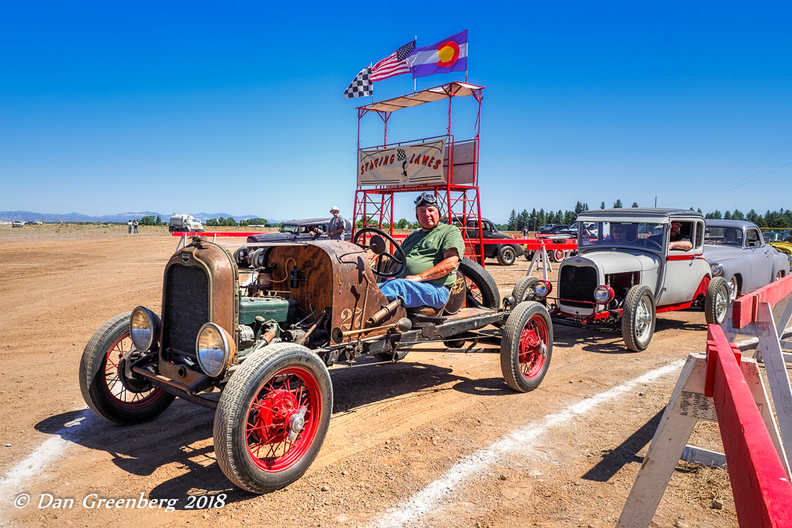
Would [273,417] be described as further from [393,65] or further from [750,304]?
[393,65]

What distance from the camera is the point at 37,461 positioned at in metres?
3.69

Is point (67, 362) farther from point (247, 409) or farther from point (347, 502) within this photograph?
point (347, 502)

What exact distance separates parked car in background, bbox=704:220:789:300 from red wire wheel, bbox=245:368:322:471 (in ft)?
28.7

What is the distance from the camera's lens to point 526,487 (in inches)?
136

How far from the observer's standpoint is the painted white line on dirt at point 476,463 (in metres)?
3.11

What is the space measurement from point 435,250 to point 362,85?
1198cm

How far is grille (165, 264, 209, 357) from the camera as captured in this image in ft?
12.1

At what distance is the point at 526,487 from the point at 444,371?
282cm

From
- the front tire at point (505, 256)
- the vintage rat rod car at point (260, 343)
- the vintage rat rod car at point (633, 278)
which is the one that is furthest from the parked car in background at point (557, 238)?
the vintage rat rod car at point (260, 343)

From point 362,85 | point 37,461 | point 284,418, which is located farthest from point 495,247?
point 37,461

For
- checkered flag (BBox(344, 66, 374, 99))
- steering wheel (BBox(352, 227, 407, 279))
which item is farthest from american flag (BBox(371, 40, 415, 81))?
steering wheel (BBox(352, 227, 407, 279))

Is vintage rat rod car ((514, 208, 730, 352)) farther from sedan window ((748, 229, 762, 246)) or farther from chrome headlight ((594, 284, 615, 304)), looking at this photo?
sedan window ((748, 229, 762, 246))

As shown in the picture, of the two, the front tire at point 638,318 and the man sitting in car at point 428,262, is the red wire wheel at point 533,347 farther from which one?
the front tire at point 638,318

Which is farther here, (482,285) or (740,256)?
(740,256)
